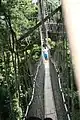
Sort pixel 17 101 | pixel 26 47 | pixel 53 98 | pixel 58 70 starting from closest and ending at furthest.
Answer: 1. pixel 17 101
2. pixel 26 47
3. pixel 53 98
4. pixel 58 70

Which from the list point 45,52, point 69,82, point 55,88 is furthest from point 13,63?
point 45,52

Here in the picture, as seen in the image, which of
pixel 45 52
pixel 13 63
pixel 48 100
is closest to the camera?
pixel 13 63

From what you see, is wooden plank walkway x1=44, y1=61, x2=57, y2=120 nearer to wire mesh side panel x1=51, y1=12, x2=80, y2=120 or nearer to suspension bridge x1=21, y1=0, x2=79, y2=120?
suspension bridge x1=21, y1=0, x2=79, y2=120

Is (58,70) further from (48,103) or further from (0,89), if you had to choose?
(0,89)

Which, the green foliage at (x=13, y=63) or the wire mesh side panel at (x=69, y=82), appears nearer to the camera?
the wire mesh side panel at (x=69, y=82)

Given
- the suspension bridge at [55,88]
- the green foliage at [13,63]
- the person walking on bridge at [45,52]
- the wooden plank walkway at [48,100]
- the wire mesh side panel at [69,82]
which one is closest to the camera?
the wire mesh side panel at [69,82]

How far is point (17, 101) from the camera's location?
4.72 m

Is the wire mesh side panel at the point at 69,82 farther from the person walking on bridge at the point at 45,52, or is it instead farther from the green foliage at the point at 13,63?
the person walking on bridge at the point at 45,52

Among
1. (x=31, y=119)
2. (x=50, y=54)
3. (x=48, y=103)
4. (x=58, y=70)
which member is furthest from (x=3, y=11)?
(x=50, y=54)

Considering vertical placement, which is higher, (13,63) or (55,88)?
(13,63)

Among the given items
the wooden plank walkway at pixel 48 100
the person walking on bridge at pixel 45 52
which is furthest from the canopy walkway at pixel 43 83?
the person walking on bridge at pixel 45 52

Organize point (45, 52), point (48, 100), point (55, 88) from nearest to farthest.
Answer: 1. point (48, 100)
2. point (55, 88)
3. point (45, 52)

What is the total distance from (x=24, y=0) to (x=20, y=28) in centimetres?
56

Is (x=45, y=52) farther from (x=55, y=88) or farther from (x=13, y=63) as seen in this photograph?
(x=13, y=63)
